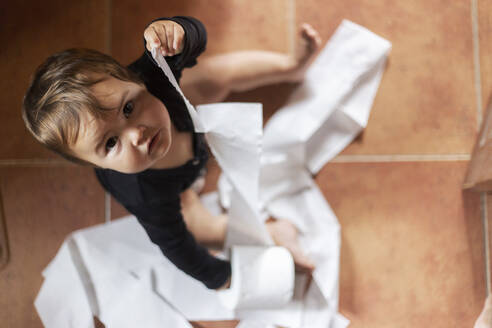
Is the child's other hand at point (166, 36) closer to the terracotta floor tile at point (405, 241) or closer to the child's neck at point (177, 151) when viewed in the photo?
the child's neck at point (177, 151)

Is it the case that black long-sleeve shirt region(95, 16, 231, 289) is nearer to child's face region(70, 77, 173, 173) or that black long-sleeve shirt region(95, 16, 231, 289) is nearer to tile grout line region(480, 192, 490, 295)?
child's face region(70, 77, 173, 173)

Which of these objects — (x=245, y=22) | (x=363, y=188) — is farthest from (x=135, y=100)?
(x=363, y=188)

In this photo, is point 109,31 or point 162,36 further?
point 109,31

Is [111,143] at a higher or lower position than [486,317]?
higher

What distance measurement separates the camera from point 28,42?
67cm

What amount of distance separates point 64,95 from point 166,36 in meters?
0.13

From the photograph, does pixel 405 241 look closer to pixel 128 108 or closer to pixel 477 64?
pixel 477 64

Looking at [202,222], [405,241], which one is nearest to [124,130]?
[202,222]

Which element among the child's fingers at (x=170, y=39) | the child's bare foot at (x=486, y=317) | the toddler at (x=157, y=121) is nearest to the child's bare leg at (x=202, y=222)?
the toddler at (x=157, y=121)

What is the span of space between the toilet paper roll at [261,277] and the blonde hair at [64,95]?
0.92ft

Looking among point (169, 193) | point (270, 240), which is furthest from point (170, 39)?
point (270, 240)

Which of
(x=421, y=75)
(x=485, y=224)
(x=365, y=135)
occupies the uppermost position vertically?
(x=421, y=75)

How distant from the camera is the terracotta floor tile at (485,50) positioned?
2.20ft

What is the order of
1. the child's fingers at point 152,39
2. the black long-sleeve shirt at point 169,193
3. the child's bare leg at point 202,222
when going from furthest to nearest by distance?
the child's bare leg at point 202,222, the black long-sleeve shirt at point 169,193, the child's fingers at point 152,39
